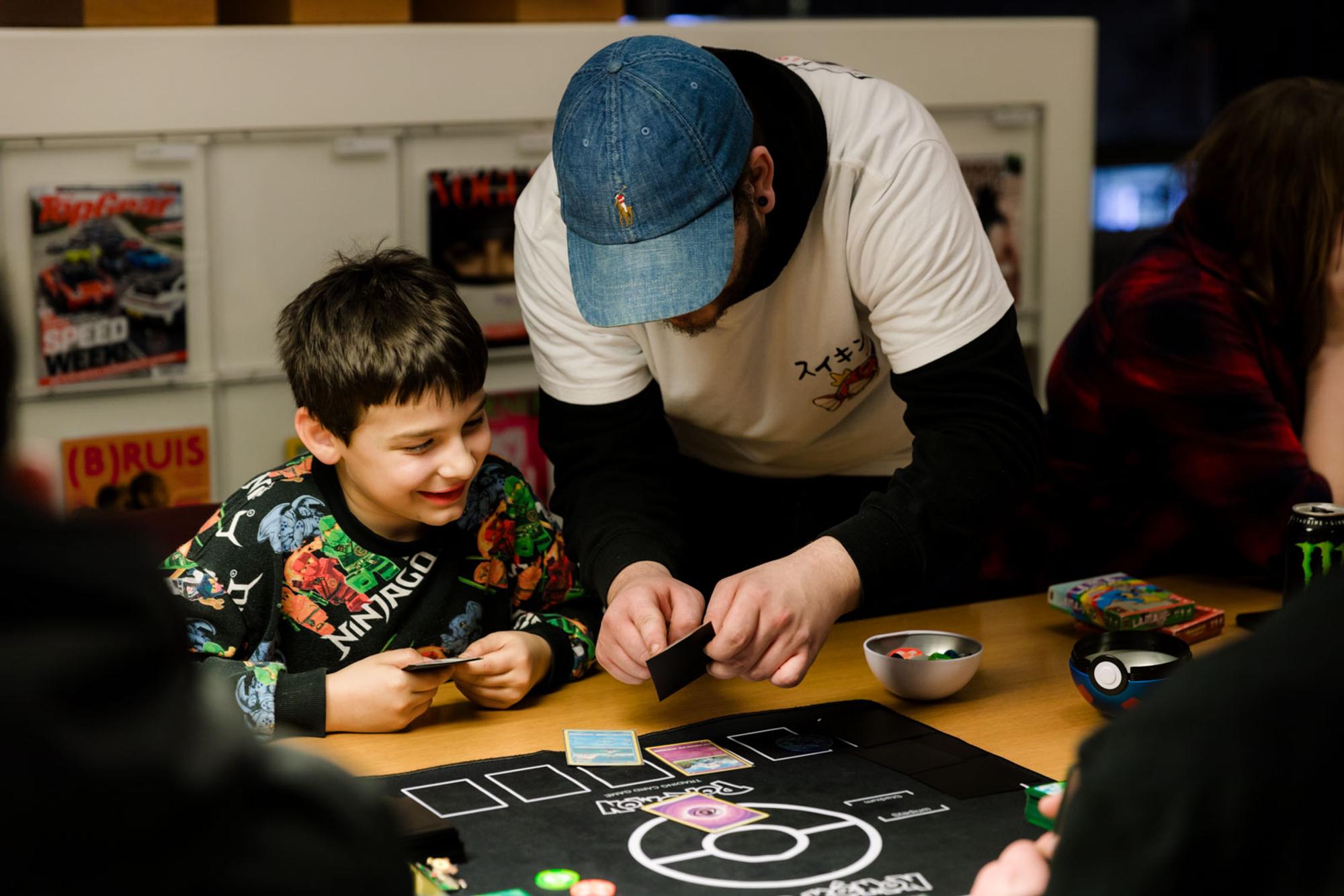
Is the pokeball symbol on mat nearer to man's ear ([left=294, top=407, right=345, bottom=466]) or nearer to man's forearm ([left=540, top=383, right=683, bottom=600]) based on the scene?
man's forearm ([left=540, top=383, right=683, bottom=600])

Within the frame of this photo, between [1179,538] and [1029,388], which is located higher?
[1029,388]

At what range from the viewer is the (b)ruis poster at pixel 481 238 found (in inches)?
110

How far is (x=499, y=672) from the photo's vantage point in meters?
1.54

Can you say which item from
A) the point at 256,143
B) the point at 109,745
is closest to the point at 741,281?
the point at 109,745

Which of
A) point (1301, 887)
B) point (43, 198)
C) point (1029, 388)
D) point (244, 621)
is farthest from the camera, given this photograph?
point (43, 198)

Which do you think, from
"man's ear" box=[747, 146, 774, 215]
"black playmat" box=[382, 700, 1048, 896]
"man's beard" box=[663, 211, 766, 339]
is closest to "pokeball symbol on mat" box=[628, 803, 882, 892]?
"black playmat" box=[382, 700, 1048, 896]

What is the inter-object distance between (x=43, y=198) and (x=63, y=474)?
50 cm

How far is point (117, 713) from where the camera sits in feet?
1.72

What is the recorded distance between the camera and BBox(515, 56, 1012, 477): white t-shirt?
1.67m

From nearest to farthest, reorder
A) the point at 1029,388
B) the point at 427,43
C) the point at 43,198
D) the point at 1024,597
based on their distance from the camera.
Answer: the point at 1029,388, the point at 1024,597, the point at 43,198, the point at 427,43

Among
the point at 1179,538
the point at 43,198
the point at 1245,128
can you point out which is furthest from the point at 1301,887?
the point at 43,198

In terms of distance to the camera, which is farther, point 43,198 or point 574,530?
point 43,198

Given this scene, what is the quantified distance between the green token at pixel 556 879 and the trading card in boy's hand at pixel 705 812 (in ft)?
0.45

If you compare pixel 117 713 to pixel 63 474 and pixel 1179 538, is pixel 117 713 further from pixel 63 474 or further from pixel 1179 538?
pixel 63 474
